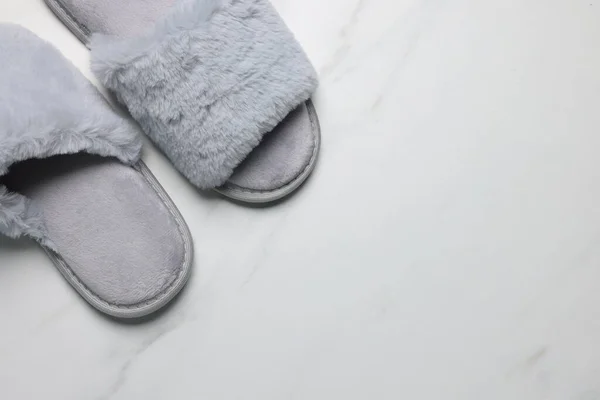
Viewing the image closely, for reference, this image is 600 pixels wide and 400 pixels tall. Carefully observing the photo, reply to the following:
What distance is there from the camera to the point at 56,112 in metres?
0.63

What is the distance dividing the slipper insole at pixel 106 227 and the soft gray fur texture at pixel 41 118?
0.02 meters

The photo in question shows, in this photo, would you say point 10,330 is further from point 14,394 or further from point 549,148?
point 549,148

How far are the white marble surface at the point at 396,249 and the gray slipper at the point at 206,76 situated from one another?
71 mm

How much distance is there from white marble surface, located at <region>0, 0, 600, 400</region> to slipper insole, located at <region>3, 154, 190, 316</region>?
0.05m

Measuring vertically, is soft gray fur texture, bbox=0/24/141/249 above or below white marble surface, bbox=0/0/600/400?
above

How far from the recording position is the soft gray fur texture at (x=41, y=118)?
62 centimetres

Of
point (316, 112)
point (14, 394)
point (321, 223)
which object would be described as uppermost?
point (316, 112)

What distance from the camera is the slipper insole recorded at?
0.68 metres

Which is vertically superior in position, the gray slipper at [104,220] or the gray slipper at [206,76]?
the gray slipper at [206,76]

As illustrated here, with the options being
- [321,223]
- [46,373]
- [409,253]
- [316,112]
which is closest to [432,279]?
[409,253]

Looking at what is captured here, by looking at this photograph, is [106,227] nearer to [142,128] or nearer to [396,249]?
[142,128]

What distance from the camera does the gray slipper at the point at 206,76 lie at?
2.09ft

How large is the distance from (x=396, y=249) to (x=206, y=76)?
0.34 meters

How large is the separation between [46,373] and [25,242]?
168 mm
